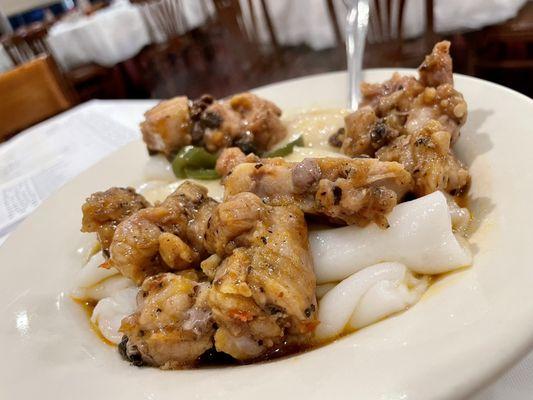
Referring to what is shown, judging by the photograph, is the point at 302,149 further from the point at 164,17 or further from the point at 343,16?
the point at 164,17

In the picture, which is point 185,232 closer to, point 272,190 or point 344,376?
point 272,190

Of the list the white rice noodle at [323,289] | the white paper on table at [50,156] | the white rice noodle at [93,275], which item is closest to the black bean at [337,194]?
the white rice noodle at [323,289]

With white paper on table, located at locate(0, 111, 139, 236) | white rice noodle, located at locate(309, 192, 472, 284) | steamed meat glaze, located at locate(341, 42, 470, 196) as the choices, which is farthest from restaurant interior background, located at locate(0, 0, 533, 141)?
white rice noodle, located at locate(309, 192, 472, 284)

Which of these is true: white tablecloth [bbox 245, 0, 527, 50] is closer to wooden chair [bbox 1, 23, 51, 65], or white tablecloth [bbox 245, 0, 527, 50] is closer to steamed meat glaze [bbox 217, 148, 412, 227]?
steamed meat glaze [bbox 217, 148, 412, 227]

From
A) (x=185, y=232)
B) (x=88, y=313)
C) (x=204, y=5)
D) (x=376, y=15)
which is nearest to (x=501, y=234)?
(x=185, y=232)

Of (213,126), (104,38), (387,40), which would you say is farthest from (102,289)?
(104,38)

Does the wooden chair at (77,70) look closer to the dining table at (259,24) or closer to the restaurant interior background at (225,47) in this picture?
the restaurant interior background at (225,47)

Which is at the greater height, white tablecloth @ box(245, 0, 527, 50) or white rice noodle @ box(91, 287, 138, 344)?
white rice noodle @ box(91, 287, 138, 344)
